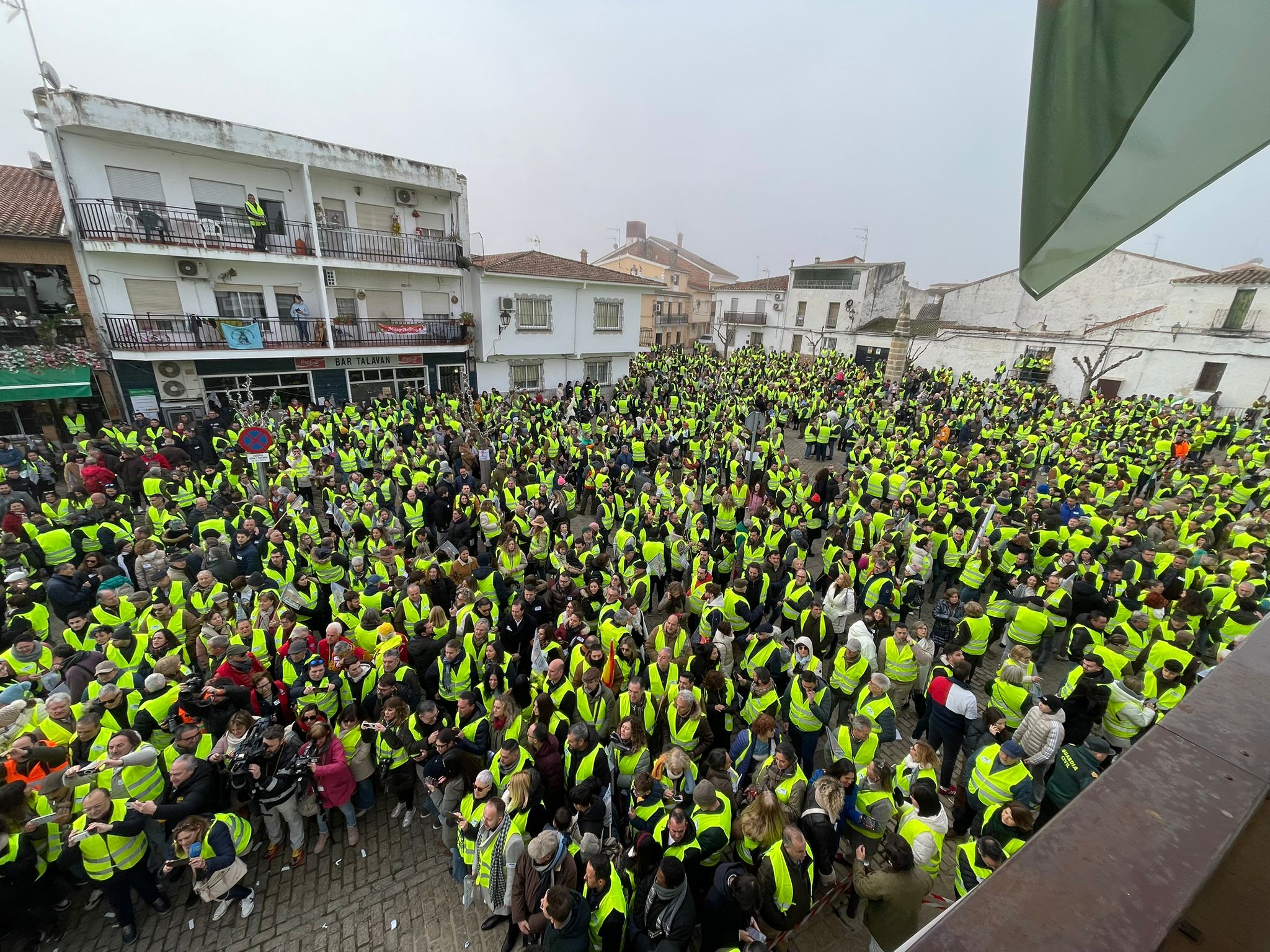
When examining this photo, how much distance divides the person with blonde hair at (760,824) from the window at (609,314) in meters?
24.8

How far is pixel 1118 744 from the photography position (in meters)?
5.68

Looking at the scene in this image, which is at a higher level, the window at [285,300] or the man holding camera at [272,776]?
the window at [285,300]

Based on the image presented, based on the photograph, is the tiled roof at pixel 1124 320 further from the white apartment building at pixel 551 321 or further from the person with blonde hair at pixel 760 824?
the person with blonde hair at pixel 760 824

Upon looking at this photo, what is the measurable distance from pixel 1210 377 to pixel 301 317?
38.1 metres

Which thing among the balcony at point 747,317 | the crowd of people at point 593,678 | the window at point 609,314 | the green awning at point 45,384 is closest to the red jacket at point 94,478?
the crowd of people at point 593,678

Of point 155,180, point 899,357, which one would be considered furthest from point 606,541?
point 899,357

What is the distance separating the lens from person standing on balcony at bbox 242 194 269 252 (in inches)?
702

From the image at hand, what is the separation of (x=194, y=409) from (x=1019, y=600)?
23.3 meters

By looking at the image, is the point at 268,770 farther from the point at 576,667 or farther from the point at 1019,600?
the point at 1019,600

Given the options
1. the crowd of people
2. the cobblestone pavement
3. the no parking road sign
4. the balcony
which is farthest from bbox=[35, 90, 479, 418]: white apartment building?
the balcony

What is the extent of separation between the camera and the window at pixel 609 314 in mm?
26656

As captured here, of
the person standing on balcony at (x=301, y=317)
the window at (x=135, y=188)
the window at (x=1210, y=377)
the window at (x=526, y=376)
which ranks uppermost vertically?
the window at (x=135, y=188)

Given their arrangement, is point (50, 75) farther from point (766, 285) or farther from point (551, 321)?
point (766, 285)

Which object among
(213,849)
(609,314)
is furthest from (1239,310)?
(213,849)
